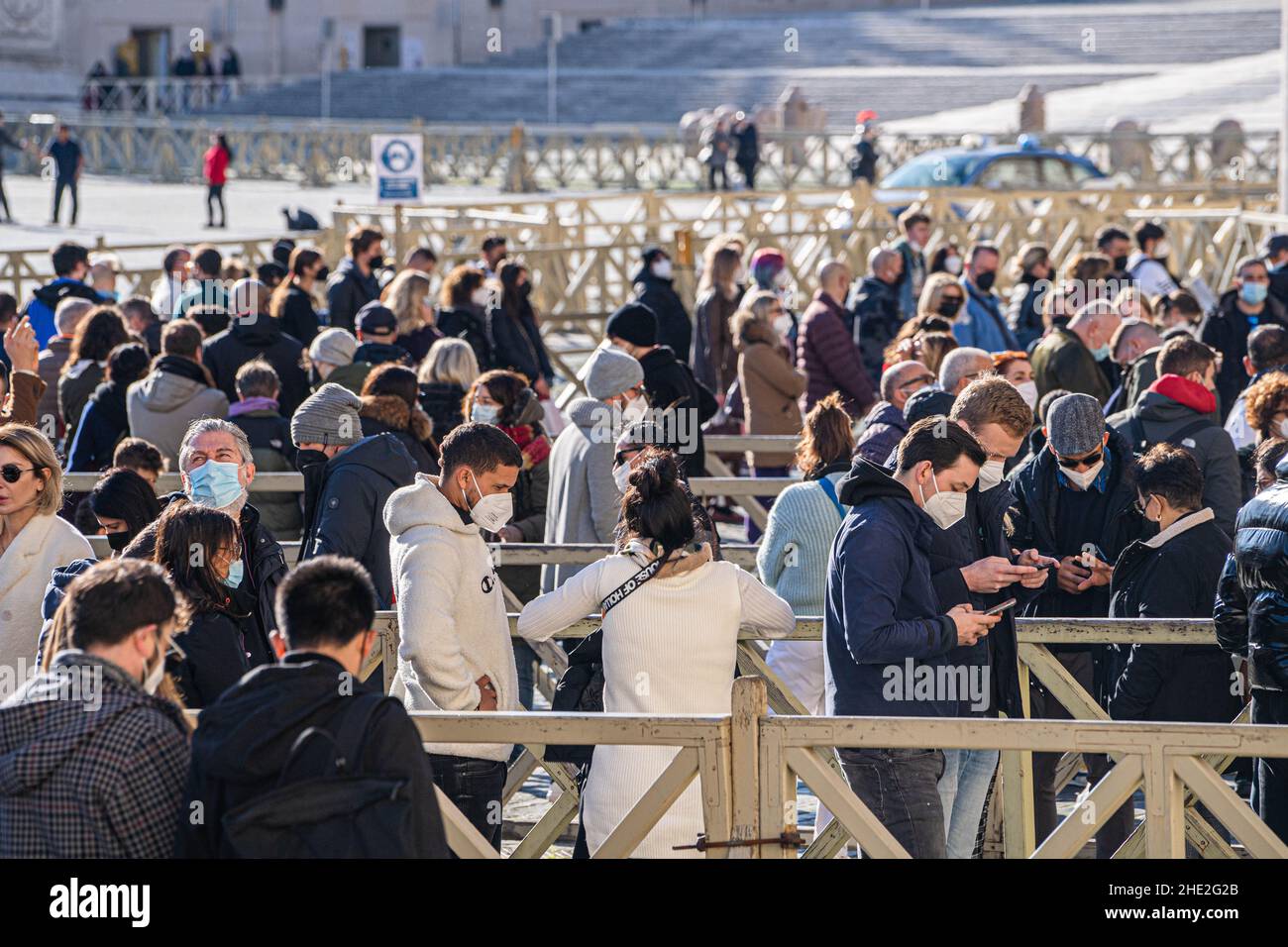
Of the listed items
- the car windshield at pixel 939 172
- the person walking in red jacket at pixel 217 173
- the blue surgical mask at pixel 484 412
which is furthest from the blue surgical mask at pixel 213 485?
the person walking in red jacket at pixel 217 173

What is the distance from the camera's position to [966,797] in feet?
17.9

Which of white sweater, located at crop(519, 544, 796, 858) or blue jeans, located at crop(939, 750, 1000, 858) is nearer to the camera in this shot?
white sweater, located at crop(519, 544, 796, 858)

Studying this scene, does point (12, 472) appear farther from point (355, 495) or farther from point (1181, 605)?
point (1181, 605)

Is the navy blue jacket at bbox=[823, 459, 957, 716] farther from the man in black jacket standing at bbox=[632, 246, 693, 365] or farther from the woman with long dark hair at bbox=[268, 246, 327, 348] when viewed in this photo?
the man in black jacket standing at bbox=[632, 246, 693, 365]

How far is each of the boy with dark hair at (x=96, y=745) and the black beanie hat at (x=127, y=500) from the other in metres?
1.93

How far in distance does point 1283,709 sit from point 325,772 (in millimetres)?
2872

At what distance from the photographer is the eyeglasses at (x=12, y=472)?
217 inches

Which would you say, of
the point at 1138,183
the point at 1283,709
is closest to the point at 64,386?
the point at 1283,709

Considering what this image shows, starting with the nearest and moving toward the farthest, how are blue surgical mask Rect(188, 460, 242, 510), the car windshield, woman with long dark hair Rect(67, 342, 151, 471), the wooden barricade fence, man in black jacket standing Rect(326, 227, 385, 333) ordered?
the wooden barricade fence
blue surgical mask Rect(188, 460, 242, 510)
woman with long dark hair Rect(67, 342, 151, 471)
man in black jacket standing Rect(326, 227, 385, 333)
the car windshield

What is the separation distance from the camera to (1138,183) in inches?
1163

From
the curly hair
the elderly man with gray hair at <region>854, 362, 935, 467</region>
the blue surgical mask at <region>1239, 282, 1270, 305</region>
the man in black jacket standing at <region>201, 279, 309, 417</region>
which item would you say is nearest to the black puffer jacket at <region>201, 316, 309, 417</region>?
the man in black jacket standing at <region>201, 279, 309, 417</region>

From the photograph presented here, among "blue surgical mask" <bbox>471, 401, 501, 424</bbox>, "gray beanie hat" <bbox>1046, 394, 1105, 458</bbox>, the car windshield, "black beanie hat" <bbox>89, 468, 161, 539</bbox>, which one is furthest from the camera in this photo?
the car windshield

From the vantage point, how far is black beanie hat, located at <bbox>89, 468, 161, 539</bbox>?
5734mm

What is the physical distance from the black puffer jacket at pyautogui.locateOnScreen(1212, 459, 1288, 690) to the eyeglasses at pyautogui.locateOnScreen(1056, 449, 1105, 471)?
0.97 m
